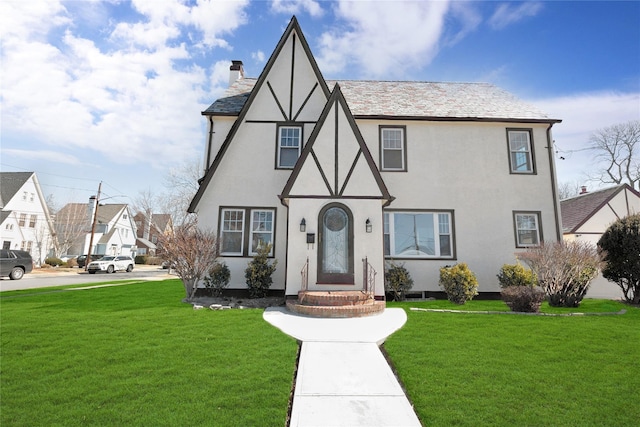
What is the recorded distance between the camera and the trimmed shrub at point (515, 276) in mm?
11945

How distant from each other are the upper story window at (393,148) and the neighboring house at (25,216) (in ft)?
146

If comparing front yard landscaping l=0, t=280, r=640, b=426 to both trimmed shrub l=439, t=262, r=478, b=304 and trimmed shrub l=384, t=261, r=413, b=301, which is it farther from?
trimmed shrub l=384, t=261, r=413, b=301

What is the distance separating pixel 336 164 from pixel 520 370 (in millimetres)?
7847

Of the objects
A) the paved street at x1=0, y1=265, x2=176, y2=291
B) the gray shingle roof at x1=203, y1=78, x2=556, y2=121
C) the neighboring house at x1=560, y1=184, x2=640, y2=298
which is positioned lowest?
the paved street at x1=0, y1=265, x2=176, y2=291

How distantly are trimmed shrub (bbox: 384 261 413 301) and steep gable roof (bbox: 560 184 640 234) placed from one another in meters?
12.4

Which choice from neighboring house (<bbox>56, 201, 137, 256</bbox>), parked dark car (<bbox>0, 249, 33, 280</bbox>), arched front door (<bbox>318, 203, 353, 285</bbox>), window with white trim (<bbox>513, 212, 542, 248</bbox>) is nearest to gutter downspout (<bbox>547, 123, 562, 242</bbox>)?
window with white trim (<bbox>513, 212, 542, 248</bbox>)

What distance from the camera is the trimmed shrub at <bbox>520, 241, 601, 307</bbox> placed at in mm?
10094

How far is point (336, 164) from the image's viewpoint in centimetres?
1105

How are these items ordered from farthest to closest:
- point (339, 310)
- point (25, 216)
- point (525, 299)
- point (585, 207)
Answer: point (25, 216)
point (585, 207)
point (525, 299)
point (339, 310)

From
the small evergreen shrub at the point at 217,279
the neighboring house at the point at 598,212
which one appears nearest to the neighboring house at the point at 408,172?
the small evergreen shrub at the point at 217,279

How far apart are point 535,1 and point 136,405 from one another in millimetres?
14354

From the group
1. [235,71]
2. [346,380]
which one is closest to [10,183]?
[235,71]

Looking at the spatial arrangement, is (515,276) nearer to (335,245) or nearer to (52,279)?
(335,245)

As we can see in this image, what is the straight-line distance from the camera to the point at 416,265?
42.6ft
